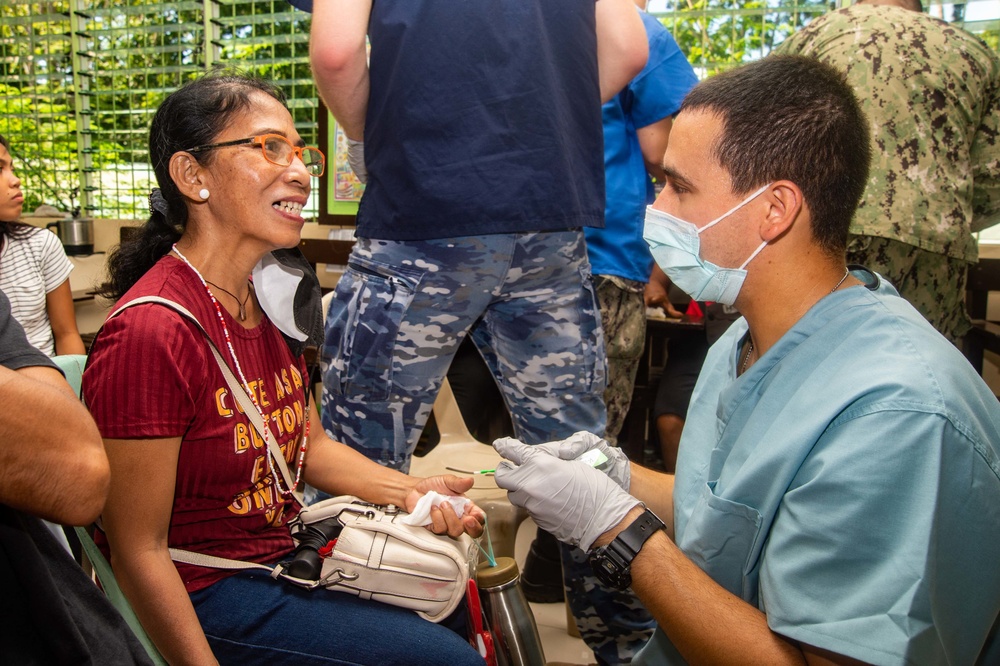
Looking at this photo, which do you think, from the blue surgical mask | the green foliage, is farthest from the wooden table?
the blue surgical mask

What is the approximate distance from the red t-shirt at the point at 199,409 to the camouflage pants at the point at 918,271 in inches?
62.1

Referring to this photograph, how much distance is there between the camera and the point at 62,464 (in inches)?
31.6

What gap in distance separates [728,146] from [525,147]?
0.56 metres

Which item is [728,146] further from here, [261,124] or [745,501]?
[261,124]

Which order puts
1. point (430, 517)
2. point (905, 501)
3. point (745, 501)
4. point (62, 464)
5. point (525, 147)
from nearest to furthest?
point (62, 464)
point (905, 501)
point (745, 501)
point (430, 517)
point (525, 147)

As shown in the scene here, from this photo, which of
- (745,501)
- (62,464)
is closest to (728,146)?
(745,501)

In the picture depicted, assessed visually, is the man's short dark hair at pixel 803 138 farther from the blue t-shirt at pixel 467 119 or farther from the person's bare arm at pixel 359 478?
the person's bare arm at pixel 359 478

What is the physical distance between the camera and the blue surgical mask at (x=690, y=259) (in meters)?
1.30

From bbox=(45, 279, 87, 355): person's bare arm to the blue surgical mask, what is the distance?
2296mm

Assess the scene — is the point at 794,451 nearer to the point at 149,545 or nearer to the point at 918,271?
the point at 149,545

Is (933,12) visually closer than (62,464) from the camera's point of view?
No

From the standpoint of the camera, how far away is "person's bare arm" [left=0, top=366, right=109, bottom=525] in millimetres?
762

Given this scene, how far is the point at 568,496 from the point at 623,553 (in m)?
0.13

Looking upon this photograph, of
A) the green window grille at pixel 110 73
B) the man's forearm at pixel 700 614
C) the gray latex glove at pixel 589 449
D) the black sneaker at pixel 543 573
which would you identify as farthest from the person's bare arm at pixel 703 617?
the green window grille at pixel 110 73
